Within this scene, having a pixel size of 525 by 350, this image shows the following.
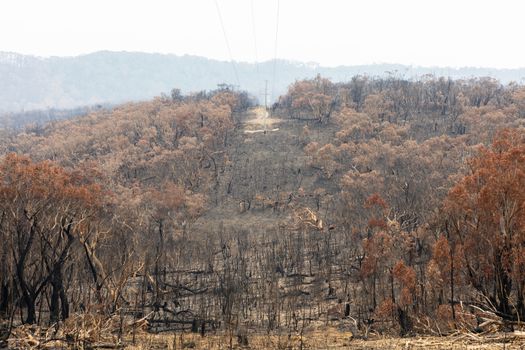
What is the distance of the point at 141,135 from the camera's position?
3536 inches

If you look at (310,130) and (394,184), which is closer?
A: (394,184)

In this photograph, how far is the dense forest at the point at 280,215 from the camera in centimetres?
2358

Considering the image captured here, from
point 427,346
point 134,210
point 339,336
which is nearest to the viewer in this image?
point 427,346

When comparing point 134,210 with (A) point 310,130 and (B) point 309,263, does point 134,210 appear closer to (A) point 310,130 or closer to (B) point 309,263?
(B) point 309,263

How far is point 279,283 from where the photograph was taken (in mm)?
40719

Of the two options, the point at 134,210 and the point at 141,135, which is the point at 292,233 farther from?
the point at 141,135

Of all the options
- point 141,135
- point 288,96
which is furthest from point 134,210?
point 288,96

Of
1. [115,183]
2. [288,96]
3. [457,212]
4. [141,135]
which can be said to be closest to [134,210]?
[115,183]

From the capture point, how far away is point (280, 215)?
62.3 m

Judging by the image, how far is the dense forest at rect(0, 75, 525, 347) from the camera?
23.6m

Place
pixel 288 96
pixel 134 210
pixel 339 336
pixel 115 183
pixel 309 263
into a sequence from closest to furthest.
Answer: pixel 339 336 → pixel 309 263 → pixel 134 210 → pixel 115 183 → pixel 288 96

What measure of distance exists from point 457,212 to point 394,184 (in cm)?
2569

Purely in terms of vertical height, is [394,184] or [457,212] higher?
[457,212]

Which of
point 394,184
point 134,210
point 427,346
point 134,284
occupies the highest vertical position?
point 427,346
